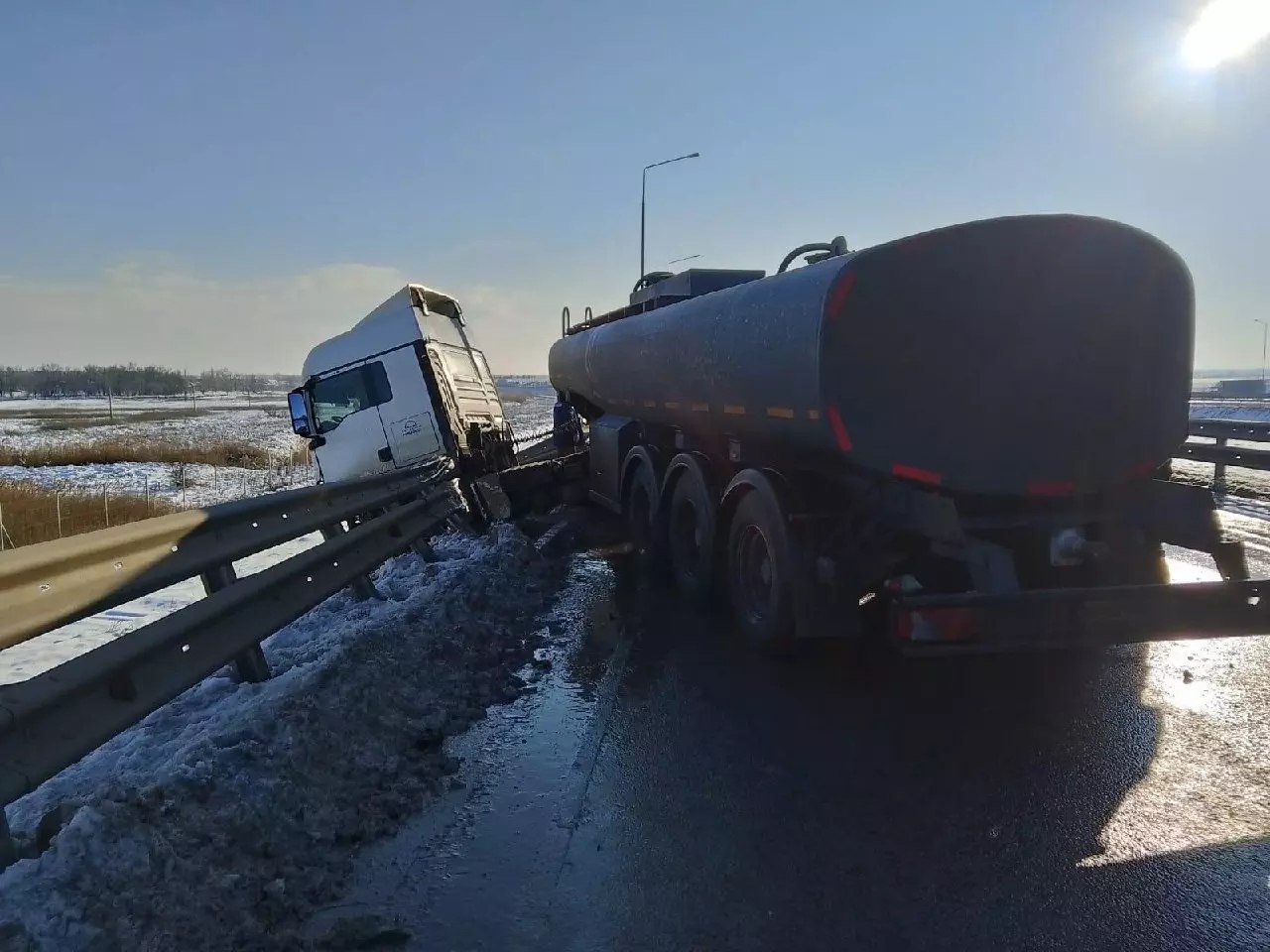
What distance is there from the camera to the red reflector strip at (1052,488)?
510cm

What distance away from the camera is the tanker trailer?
4812 mm

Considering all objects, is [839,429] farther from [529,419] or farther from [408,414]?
[529,419]

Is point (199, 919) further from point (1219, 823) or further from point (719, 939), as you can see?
point (1219, 823)

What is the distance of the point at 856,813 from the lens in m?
3.98

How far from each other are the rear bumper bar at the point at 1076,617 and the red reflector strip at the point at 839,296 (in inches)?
67.4

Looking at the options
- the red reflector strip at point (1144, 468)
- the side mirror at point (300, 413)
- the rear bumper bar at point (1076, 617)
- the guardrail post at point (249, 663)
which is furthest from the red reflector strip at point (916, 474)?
the side mirror at point (300, 413)

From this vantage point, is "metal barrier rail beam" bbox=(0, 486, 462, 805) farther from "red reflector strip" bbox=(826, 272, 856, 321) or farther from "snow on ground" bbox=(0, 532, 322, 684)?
"red reflector strip" bbox=(826, 272, 856, 321)

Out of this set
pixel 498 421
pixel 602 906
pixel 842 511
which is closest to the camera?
pixel 602 906

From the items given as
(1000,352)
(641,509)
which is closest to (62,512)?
(641,509)

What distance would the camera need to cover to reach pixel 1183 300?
531 centimetres

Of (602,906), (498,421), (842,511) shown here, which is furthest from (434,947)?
(498,421)

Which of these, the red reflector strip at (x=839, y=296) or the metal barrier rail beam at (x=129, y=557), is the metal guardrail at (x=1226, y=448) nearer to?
the red reflector strip at (x=839, y=296)

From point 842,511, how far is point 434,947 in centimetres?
383

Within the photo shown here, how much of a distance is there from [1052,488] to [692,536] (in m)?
3.92
